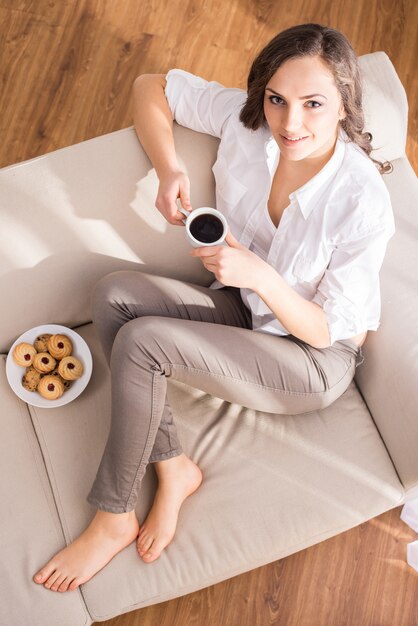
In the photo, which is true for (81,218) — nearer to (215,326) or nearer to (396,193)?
(215,326)

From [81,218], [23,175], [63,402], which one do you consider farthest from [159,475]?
[23,175]

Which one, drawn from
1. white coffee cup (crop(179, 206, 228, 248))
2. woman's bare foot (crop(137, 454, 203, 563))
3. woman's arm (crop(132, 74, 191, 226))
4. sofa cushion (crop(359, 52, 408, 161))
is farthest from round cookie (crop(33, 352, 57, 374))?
sofa cushion (crop(359, 52, 408, 161))

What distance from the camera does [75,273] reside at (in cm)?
146

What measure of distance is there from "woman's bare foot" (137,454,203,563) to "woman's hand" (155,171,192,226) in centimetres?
53

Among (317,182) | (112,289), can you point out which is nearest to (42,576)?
(112,289)

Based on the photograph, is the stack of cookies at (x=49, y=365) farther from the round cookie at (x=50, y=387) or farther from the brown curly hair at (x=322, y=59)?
the brown curly hair at (x=322, y=59)

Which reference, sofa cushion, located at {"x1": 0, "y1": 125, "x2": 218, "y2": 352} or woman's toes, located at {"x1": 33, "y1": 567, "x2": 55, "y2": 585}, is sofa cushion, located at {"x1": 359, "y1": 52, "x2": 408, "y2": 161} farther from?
woman's toes, located at {"x1": 33, "y1": 567, "x2": 55, "y2": 585}

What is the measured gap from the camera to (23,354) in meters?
1.44

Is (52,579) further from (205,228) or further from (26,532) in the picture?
(205,228)

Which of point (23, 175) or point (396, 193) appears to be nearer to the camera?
point (23, 175)

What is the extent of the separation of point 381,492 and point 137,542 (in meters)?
0.55

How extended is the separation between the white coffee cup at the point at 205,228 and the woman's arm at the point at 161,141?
21 cm

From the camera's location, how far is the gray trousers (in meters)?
1.29

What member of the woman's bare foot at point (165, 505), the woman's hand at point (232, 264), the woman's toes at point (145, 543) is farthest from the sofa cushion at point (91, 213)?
the woman's toes at point (145, 543)
